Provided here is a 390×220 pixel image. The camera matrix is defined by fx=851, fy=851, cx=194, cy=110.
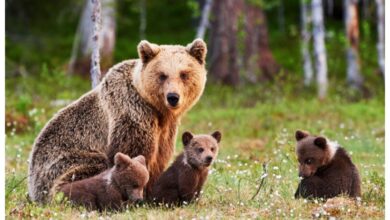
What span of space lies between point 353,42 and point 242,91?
4250 mm

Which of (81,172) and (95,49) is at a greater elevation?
(95,49)

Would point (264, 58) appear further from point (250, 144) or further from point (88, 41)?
point (250, 144)

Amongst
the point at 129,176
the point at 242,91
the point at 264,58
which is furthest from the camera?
the point at 264,58

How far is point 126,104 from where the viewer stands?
9.07 metres

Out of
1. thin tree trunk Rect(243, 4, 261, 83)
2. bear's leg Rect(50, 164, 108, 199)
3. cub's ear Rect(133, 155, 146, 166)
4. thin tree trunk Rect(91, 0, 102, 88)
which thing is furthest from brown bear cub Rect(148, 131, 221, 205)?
thin tree trunk Rect(243, 4, 261, 83)

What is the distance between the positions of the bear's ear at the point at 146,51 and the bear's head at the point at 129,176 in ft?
3.79

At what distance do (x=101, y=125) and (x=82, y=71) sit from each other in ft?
76.7


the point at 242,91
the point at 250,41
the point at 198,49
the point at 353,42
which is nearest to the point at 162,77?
the point at 198,49

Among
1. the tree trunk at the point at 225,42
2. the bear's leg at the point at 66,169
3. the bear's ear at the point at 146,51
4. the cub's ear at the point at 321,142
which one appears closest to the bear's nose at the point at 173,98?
the bear's ear at the point at 146,51

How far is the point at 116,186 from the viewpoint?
333 inches

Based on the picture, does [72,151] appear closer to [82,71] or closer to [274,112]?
[274,112]

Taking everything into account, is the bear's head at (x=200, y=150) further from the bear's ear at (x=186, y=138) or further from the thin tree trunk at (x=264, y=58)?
the thin tree trunk at (x=264, y=58)

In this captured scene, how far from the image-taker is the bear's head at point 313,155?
29.2ft

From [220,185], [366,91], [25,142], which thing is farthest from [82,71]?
[220,185]
